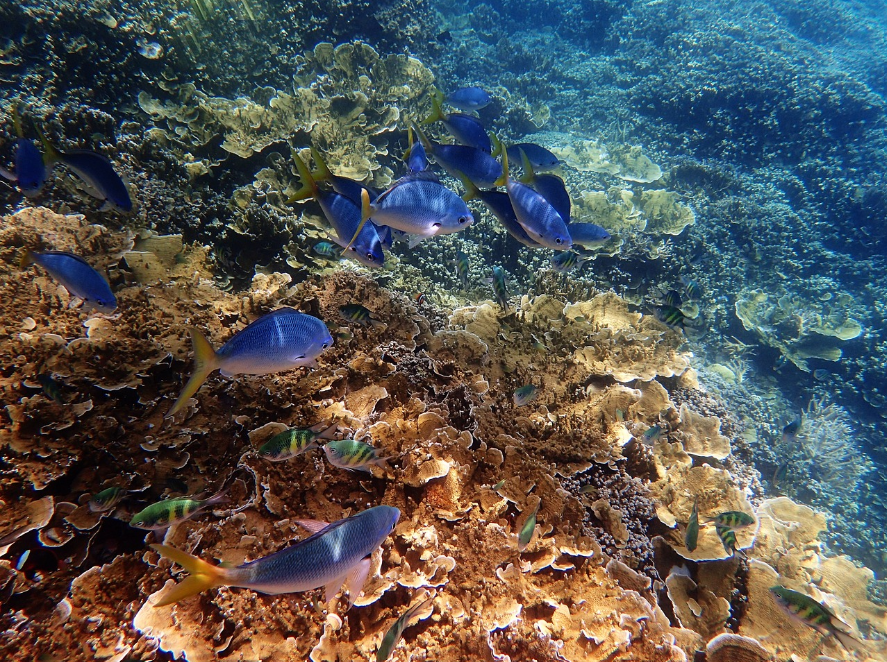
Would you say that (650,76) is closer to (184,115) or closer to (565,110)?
(565,110)

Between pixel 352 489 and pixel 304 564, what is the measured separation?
1266 mm

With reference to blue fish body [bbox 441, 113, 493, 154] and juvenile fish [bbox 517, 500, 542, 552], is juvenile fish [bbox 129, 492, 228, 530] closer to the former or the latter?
juvenile fish [bbox 517, 500, 542, 552]

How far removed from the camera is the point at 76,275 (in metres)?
2.81

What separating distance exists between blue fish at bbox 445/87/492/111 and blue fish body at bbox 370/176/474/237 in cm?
551

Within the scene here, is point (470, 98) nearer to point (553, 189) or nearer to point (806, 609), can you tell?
point (553, 189)

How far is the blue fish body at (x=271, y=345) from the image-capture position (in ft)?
6.78

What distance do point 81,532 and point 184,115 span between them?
23.4 feet

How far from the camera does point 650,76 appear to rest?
A: 15508 mm

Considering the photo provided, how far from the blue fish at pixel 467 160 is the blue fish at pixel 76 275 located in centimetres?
287

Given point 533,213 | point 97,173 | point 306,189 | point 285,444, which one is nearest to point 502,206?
point 533,213

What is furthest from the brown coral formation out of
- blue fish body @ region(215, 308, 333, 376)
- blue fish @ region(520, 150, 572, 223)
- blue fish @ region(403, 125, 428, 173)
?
blue fish @ region(520, 150, 572, 223)

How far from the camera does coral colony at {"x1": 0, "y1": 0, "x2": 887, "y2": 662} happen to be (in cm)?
234

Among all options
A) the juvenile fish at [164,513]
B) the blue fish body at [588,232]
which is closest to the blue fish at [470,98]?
the blue fish body at [588,232]

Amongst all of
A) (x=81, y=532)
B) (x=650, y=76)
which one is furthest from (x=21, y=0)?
(x=650, y=76)
